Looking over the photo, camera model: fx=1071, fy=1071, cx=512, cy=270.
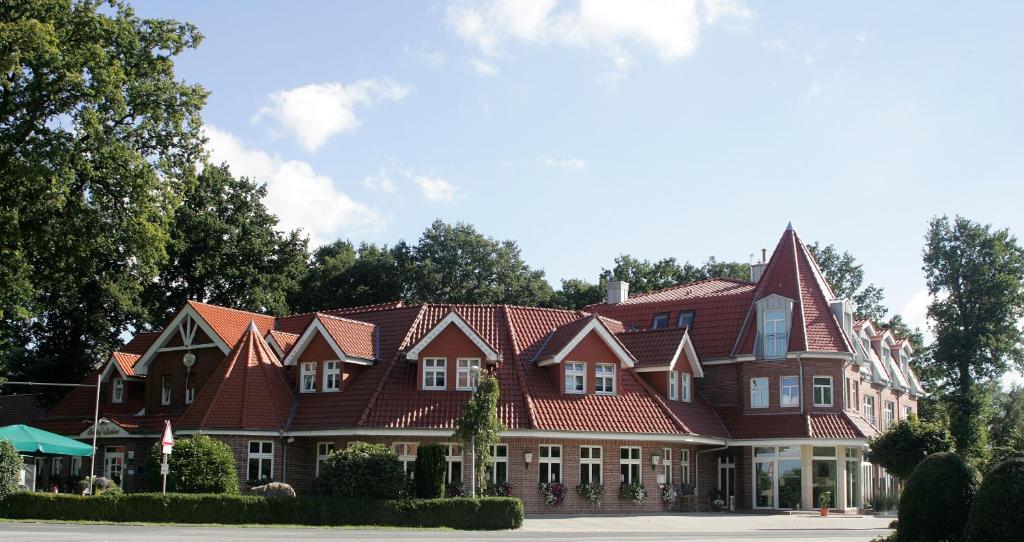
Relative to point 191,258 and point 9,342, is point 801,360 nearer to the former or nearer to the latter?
point 191,258

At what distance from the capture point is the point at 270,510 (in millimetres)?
28031

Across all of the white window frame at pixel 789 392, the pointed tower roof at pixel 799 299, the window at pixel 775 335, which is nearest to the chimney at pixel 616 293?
the pointed tower roof at pixel 799 299

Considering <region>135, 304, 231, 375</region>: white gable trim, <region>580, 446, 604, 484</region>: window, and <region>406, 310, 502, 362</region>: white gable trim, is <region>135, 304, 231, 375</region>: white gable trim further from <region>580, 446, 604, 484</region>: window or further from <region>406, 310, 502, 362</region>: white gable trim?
<region>580, 446, 604, 484</region>: window

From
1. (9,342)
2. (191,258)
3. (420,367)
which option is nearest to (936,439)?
(420,367)

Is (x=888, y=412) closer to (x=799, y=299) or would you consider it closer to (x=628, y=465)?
(x=799, y=299)

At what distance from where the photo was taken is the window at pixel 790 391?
40.9m

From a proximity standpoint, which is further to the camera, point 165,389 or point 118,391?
point 118,391

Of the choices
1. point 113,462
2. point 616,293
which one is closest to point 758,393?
point 616,293

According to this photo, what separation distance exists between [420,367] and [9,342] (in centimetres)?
2412

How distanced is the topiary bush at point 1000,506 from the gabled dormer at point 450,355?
20.4m

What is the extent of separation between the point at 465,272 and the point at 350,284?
7.23 metres

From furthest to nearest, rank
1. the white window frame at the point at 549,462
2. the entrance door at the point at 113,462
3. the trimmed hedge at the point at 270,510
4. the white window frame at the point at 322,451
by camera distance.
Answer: the entrance door at the point at 113,462 < the white window frame at the point at 322,451 < the white window frame at the point at 549,462 < the trimmed hedge at the point at 270,510

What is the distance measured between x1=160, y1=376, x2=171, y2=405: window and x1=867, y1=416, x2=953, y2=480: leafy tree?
26.7 meters

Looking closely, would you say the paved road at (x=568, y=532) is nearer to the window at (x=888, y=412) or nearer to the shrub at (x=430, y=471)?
the shrub at (x=430, y=471)
